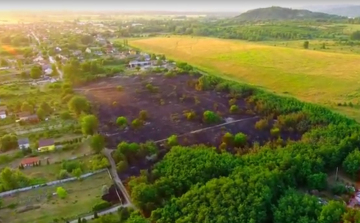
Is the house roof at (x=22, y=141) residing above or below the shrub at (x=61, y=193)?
above

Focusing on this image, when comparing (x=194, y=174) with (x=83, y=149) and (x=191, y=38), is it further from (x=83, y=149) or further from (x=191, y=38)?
(x=191, y=38)

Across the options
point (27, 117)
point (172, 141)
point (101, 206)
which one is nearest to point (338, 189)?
point (172, 141)

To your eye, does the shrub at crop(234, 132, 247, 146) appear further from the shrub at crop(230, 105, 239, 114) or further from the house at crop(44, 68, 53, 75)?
the house at crop(44, 68, 53, 75)

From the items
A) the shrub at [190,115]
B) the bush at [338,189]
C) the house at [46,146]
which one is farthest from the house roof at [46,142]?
the bush at [338,189]

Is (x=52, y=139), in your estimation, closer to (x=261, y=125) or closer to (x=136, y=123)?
(x=136, y=123)

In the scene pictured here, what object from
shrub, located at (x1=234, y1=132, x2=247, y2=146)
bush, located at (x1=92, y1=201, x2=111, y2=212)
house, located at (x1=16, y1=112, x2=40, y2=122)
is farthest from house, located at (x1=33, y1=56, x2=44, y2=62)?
bush, located at (x1=92, y1=201, x2=111, y2=212)

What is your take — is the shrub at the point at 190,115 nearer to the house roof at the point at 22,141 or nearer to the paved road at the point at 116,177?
the paved road at the point at 116,177

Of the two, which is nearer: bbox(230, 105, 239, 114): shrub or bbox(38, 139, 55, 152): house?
bbox(38, 139, 55, 152): house
